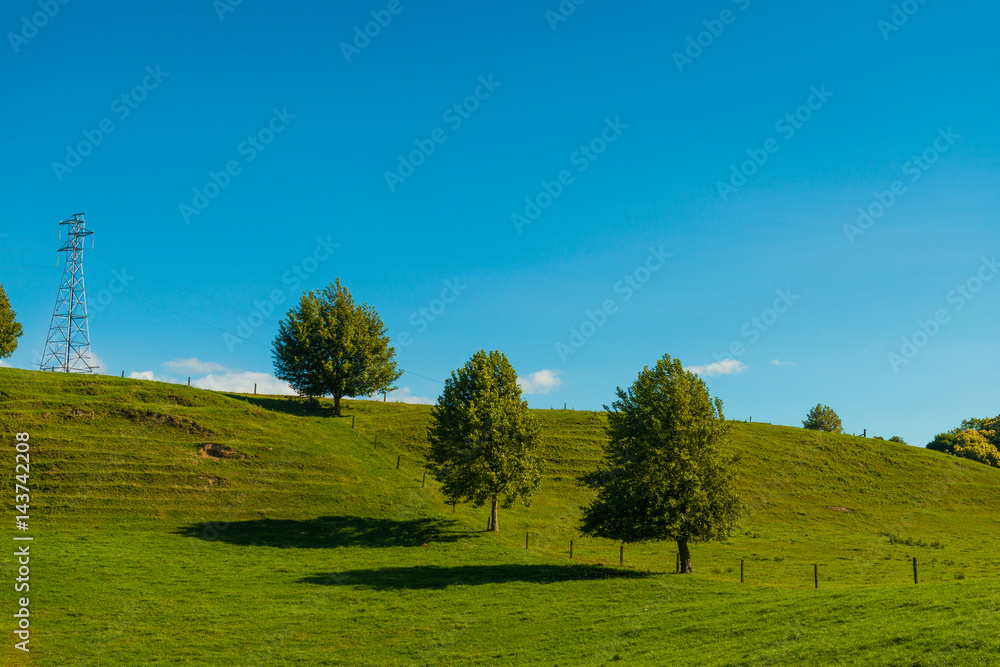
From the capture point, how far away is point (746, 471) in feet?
269

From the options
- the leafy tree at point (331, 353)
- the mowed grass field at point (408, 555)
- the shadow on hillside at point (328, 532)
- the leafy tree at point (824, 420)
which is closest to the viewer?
the mowed grass field at point (408, 555)

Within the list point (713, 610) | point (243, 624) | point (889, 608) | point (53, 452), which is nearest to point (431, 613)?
point (243, 624)

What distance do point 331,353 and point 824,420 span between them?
102624 mm

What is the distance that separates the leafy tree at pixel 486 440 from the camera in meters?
53.3

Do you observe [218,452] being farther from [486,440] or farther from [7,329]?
[7,329]

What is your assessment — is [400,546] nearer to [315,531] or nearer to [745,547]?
[315,531]

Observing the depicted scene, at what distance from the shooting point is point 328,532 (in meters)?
51.2

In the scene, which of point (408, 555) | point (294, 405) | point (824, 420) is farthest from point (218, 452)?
point (824, 420)

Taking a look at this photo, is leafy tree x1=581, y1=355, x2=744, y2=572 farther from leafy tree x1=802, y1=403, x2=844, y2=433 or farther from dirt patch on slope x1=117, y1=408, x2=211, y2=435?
leafy tree x1=802, y1=403, x2=844, y2=433

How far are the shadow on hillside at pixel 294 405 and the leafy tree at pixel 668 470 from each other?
54368mm

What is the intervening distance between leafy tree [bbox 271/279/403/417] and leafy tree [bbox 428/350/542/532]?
29.9 metres

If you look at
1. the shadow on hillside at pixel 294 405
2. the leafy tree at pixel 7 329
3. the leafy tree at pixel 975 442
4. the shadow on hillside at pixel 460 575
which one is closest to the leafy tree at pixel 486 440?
the shadow on hillside at pixel 460 575

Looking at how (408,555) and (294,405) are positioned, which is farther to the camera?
(294,405)

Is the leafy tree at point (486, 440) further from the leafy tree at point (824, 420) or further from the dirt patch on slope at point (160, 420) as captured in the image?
the leafy tree at point (824, 420)
